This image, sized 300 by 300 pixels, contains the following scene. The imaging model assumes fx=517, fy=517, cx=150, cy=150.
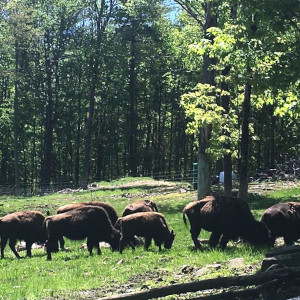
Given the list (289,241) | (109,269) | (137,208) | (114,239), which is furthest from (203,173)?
(109,269)

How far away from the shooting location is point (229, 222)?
12.5 metres

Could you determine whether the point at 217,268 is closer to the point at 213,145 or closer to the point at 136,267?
the point at 136,267

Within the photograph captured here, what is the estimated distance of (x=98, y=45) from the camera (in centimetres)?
4312

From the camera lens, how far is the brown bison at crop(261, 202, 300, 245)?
12164mm

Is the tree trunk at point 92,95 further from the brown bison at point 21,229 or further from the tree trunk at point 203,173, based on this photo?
the brown bison at point 21,229

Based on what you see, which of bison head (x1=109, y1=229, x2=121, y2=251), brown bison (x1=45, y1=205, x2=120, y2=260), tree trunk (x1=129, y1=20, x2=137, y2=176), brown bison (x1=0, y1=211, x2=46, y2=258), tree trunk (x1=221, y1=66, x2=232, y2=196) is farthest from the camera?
tree trunk (x1=129, y1=20, x2=137, y2=176)

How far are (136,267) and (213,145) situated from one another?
8512 mm

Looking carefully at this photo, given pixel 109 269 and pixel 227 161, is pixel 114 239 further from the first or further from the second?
pixel 227 161

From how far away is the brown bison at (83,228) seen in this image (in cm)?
1368

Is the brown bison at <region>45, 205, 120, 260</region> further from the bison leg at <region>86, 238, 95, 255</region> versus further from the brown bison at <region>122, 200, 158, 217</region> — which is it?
the brown bison at <region>122, 200, 158, 217</region>

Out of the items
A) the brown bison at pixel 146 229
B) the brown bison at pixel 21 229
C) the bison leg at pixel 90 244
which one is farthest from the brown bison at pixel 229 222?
the brown bison at pixel 21 229

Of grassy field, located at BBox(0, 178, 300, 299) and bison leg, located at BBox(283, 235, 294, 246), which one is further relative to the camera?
bison leg, located at BBox(283, 235, 294, 246)

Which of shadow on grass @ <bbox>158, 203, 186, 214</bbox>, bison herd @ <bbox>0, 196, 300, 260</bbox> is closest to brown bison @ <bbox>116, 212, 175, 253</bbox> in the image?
bison herd @ <bbox>0, 196, 300, 260</bbox>

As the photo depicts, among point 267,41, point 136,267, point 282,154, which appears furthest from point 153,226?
point 282,154
